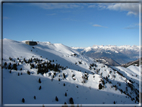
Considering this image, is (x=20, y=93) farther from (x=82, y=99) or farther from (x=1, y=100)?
(x=82, y=99)

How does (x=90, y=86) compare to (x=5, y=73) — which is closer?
(x=5, y=73)

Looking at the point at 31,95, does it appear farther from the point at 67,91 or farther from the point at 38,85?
the point at 67,91

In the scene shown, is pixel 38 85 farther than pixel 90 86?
No

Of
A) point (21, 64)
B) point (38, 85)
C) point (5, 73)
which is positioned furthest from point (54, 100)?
point (21, 64)

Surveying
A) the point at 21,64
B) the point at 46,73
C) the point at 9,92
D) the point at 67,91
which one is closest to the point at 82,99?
the point at 67,91

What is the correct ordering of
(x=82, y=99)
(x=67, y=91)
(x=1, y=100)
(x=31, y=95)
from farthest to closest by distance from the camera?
(x=67, y=91) < (x=82, y=99) < (x=31, y=95) < (x=1, y=100)

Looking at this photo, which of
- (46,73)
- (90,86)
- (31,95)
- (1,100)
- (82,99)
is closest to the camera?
(1,100)

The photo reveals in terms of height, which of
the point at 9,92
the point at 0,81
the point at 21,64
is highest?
the point at 21,64

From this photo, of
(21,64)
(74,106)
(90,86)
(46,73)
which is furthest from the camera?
(21,64)

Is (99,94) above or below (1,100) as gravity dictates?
below
